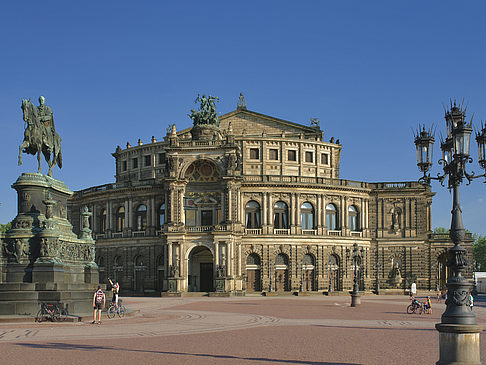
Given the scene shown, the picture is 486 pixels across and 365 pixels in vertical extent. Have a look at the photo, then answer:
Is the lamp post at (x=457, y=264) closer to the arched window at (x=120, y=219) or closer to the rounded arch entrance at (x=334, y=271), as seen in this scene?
the rounded arch entrance at (x=334, y=271)

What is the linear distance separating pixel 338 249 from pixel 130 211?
26618mm

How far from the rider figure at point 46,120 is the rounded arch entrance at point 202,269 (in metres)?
44.3

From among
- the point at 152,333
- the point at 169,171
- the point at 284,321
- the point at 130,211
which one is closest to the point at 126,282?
the point at 130,211

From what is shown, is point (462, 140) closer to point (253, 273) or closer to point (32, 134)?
point (32, 134)

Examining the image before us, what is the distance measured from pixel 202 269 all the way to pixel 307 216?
47.8 ft

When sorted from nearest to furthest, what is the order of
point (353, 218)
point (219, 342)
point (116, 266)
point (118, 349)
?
point (118, 349) < point (219, 342) < point (116, 266) < point (353, 218)

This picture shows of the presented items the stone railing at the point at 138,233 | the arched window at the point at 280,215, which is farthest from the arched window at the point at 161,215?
the arched window at the point at 280,215

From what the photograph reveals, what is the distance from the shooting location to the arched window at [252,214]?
77375 millimetres

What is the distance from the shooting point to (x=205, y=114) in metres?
79.2

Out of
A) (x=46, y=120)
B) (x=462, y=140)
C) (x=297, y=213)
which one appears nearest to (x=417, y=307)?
(x=46, y=120)

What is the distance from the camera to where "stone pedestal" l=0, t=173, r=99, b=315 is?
2886cm

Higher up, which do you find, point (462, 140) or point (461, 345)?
point (462, 140)

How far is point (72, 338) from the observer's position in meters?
23.1

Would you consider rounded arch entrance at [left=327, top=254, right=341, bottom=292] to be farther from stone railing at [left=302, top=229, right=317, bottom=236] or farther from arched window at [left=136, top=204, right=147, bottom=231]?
arched window at [left=136, top=204, right=147, bottom=231]
